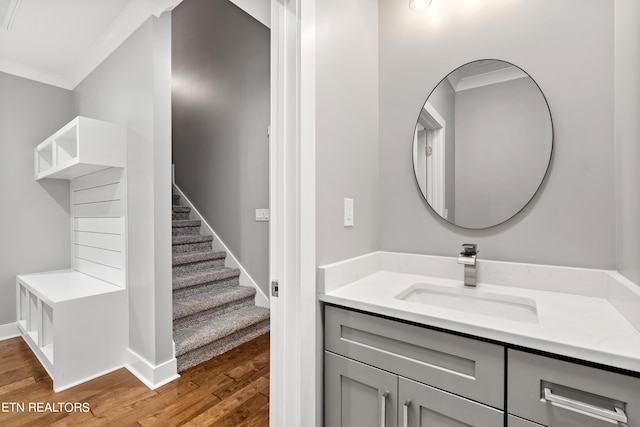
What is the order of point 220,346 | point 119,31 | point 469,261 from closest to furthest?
point 469,261 < point 119,31 < point 220,346

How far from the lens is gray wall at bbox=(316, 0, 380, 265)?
1.21 metres

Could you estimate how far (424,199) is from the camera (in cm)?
151

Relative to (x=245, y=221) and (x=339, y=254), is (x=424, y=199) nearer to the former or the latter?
(x=339, y=254)

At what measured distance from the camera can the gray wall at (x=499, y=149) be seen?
1255 mm

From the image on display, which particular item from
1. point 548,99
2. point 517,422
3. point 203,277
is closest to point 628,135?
point 548,99

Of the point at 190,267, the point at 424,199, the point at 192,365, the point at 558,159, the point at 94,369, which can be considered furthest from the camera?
the point at 190,267

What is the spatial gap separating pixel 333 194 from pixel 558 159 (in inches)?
35.9

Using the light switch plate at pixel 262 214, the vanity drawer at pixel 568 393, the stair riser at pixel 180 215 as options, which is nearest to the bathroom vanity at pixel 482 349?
the vanity drawer at pixel 568 393

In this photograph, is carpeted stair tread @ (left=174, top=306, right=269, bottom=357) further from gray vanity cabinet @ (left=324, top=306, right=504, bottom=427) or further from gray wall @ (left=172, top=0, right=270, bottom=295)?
gray vanity cabinet @ (left=324, top=306, right=504, bottom=427)

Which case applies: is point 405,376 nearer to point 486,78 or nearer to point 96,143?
point 486,78

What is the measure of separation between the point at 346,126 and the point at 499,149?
684mm

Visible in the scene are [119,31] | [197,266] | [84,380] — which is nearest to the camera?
[84,380]

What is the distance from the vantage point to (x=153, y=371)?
1.89 metres

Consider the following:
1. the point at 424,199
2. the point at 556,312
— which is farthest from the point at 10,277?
the point at 556,312
